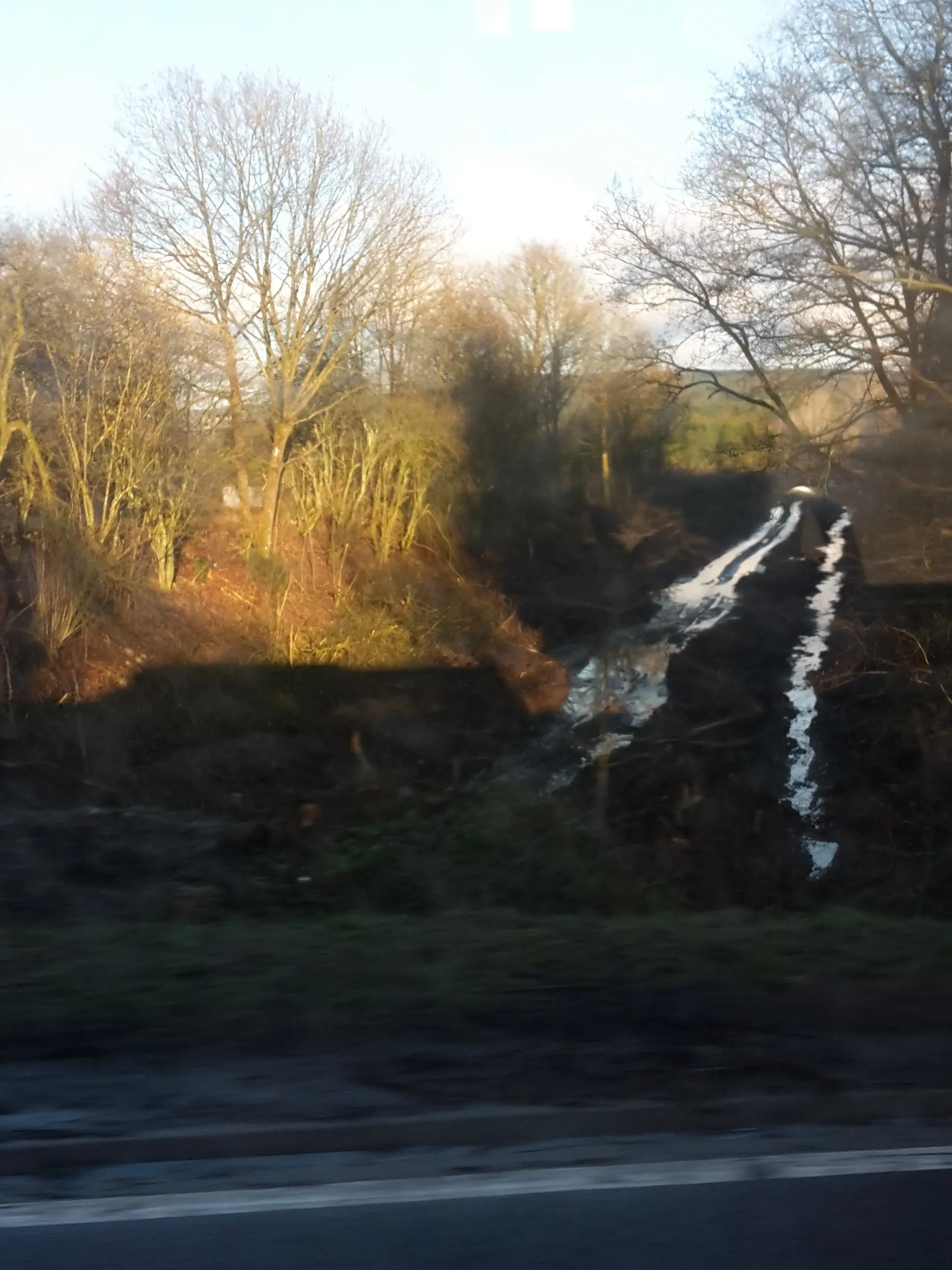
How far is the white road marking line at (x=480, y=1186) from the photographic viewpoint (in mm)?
4027

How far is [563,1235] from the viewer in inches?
152

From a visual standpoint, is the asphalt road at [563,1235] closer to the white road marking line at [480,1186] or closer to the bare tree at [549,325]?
the white road marking line at [480,1186]

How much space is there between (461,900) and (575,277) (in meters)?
19.0

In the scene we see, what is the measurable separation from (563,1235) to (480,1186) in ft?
1.37

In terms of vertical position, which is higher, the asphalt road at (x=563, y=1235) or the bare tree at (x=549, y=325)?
the bare tree at (x=549, y=325)

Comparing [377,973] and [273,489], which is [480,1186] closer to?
[377,973]

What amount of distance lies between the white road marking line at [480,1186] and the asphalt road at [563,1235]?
0.05m

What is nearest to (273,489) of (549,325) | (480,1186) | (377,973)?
(549,325)

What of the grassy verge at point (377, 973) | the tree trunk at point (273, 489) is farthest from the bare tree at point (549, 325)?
the grassy verge at point (377, 973)

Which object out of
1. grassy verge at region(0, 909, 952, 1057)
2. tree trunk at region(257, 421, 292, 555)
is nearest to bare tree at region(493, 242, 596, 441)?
tree trunk at region(257, 421, 292, 555)

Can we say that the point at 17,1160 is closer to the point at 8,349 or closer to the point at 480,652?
the point at 8,349

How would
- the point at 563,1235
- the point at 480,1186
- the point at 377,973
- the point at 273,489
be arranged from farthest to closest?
the point at 273,489 → the point at 377,973 → the point at 480,1186 → the point at 563,1235

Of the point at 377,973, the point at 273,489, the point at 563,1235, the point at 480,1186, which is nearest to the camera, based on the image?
the point at 563,1235

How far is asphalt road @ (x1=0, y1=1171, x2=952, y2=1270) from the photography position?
371 centimetres
